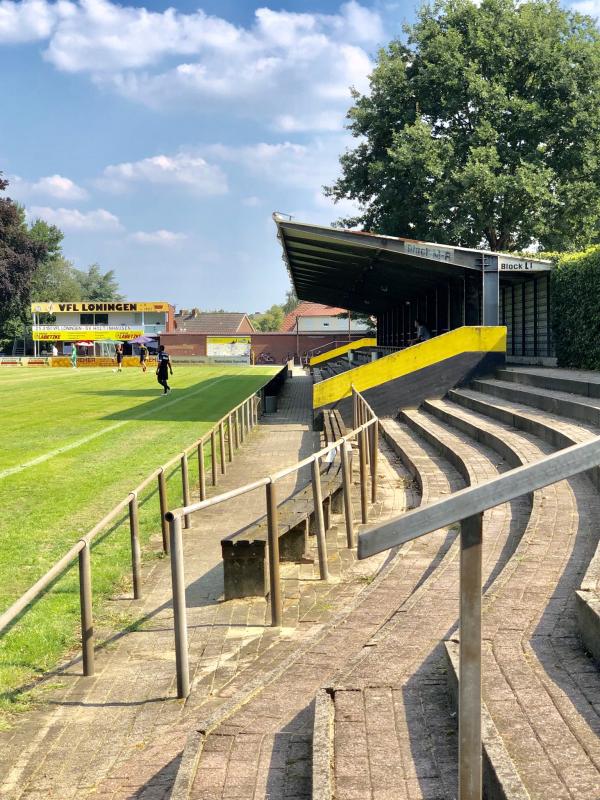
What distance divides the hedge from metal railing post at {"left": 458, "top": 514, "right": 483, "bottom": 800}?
14.5 meters

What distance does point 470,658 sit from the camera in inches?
82.5

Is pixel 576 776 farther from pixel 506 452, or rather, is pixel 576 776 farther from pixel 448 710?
pixel 506 452

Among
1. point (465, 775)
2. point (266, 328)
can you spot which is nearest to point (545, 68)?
point (465, 775)

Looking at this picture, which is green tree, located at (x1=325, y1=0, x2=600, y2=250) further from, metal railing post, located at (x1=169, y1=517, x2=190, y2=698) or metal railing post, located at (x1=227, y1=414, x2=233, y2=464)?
metal railing post, located at (x1=169, y1=517, x2=190, y2=698)

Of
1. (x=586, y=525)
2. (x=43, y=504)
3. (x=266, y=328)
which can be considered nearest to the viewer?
(x=586, y=525)

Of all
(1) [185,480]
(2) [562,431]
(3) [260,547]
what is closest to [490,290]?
(2) [562,431]

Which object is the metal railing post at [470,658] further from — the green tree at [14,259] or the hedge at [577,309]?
the green tree at [14,259]

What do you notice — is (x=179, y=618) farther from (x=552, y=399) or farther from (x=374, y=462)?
(x=552, y=399)

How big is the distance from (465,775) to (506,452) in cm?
761

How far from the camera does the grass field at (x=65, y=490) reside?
5.34 metres

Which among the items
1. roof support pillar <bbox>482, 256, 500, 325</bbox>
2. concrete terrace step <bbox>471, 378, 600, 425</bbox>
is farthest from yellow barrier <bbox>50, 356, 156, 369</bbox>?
concrete terrace step <bbox>471, 378, 600, 425</bbox>

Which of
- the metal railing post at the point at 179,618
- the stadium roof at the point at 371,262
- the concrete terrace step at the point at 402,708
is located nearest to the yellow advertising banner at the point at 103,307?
the stadium roof at the point at 371,262

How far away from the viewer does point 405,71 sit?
31.2 meters

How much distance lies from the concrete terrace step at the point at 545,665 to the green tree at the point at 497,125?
79.4ft
